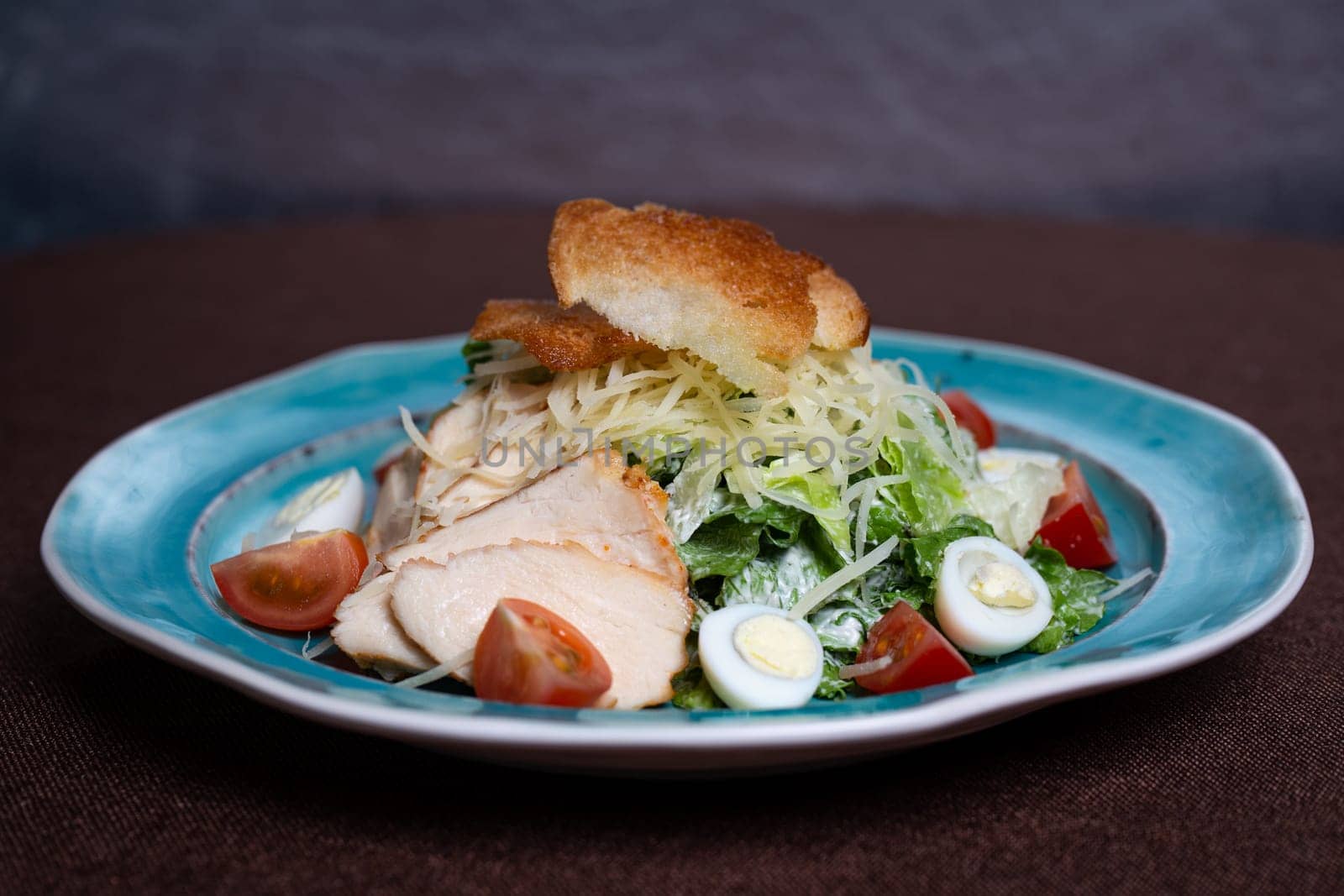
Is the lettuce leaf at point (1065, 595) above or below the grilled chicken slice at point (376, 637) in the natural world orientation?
below

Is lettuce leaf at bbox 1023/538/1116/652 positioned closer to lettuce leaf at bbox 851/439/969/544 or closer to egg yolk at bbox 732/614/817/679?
lettuce leaf at bbox 851/439/969/544

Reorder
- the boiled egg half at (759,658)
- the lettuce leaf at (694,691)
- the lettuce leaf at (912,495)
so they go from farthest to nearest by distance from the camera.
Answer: the lettuce leaf at (912,495)
the lettuce leaf at (694,691)
the boiled egg half at (759,658)

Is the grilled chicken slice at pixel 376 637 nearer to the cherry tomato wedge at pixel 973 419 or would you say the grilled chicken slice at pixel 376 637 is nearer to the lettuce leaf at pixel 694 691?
the lettuce leaf at pixel 694 691

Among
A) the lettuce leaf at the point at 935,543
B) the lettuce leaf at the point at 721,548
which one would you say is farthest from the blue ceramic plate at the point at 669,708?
the lettuce leaf at the point at 721,548

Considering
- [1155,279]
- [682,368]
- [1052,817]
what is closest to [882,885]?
[1052,817]

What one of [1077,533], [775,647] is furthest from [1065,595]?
[775,647]

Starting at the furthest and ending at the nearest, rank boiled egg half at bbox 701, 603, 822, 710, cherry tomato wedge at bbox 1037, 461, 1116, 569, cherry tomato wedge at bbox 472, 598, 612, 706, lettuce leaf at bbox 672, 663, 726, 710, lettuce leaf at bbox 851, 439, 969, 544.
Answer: cherry tomato wedge at bbox 1037, 461, 1116, 569, lettuce leaf at bbox 851, 439, 969, 544, lettuce leaf at bbox 672, 663, 726, 710, boiled egg half at bbox 701, 603, 822, 710, cherry tomato wedge at bbox 472, 598, 612, 706

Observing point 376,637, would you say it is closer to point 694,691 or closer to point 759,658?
point 694,691

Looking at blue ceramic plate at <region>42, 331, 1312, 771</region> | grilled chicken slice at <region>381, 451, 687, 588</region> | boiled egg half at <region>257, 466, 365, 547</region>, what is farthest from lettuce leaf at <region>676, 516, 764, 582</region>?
boiled egg half at <region>257, 466, 365, 547</region>

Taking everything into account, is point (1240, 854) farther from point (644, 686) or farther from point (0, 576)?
point (0, 576)
